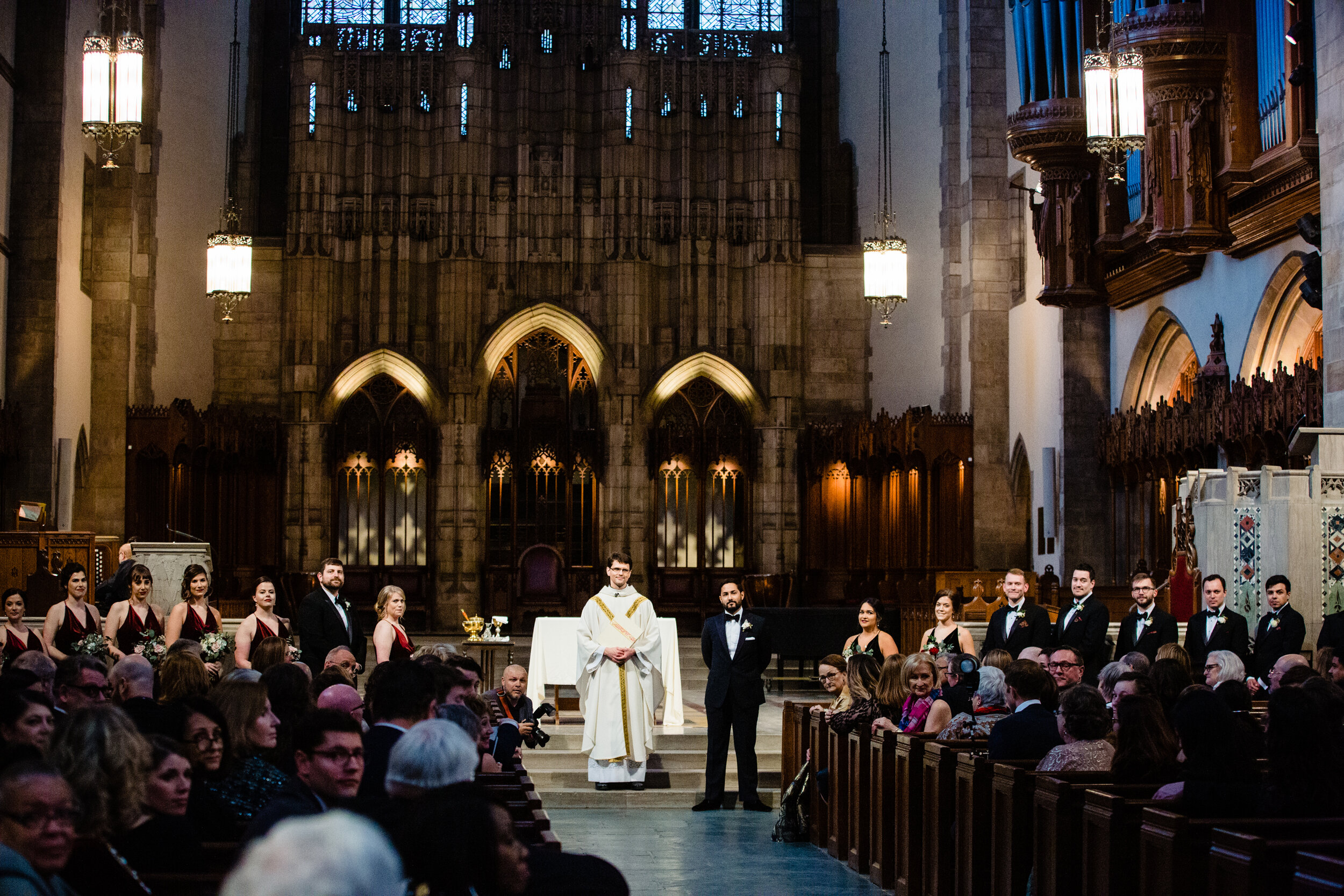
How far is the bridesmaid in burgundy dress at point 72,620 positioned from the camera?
9.77m

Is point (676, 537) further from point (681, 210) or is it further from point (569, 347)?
point (681, 210)

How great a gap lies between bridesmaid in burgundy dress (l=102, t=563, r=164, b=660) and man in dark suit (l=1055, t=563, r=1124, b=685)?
17.7 feet

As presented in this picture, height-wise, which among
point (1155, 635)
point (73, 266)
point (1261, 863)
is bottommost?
point (1261, 863)

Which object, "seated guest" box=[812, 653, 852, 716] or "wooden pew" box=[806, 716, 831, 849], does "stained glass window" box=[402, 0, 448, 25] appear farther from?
"wooden pew" box=[806, 716, 831, 849]

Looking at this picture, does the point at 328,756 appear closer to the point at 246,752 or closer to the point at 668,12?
the point at 246,752

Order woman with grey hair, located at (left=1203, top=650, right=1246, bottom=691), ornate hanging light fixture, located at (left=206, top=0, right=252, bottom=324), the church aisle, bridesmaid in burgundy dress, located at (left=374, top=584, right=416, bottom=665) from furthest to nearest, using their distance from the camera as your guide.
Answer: ornate hanging light fixture, located at (left=206, top=0, right=252, bottom=324) < bridesmaid in burgundy dress, located at (left=374, top=584, right=416, bottom=665) < the church aisle < woman with grey hair, located at (left=1203, top=650, right=1246, bottom=691)

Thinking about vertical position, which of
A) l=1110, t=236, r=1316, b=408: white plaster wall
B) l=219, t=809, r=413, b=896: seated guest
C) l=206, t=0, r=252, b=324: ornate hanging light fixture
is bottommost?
l=219, t=809, r=413, b=896: seated guest

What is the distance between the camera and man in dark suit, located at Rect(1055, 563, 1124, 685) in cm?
959

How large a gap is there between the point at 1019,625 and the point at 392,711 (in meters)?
5.69

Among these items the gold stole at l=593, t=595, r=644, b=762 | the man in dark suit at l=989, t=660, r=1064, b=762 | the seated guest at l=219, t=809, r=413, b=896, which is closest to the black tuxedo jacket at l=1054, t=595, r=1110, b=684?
the gold stole at l=593, t=595, r=644, b=762

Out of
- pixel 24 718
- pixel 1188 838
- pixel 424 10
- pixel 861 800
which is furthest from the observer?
pixel 424 10

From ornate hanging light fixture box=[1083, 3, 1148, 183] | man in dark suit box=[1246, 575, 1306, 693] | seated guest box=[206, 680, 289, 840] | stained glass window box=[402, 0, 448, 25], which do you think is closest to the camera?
seated guest box=[206, 680, 289, 840]

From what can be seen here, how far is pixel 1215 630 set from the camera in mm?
8859

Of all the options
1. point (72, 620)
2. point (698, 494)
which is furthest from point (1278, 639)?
point (698, 494)
